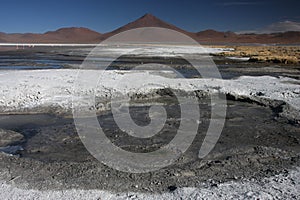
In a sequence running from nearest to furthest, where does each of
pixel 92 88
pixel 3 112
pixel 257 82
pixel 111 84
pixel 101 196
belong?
pixel 101 196 < pixel 3 112 < pixel 92 88 < pixel 111 84 < pixel 257 82

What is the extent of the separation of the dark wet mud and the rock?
180 mm

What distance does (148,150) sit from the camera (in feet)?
21.5

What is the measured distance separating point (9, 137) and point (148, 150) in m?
3.40

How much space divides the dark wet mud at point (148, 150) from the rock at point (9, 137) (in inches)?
7.1

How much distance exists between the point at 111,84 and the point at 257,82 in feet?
21.7

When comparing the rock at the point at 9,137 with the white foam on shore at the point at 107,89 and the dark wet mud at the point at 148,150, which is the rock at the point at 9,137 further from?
the white foam on shore at the point at 107,89

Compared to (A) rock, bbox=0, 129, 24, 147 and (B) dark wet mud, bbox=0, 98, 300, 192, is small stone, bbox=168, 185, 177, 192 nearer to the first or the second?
(B) dark wet mud, bbox=0, 98, 300, 192

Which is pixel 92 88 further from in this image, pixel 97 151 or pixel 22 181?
pixel 22 181

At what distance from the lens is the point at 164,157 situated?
6.09 m

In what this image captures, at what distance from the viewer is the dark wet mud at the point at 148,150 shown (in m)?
5.05

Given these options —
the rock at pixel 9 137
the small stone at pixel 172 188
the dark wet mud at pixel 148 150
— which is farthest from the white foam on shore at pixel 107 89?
the small stone at pixel 172 188

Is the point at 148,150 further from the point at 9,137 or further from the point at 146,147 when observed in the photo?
the point at 9,137

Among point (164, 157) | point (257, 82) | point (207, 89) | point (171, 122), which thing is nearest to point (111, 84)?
point (207, 89)

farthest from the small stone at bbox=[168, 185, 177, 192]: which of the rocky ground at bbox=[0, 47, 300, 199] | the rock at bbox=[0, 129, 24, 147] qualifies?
the rock at bbox=[0, 129, 24, 147]
